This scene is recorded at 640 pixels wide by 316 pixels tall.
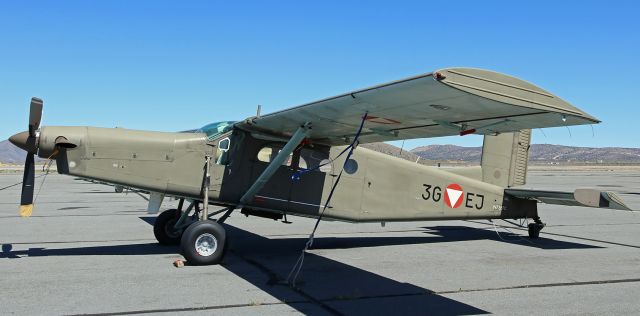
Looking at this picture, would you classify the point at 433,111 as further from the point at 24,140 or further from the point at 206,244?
the point at 24,140

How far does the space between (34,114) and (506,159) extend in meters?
9.92

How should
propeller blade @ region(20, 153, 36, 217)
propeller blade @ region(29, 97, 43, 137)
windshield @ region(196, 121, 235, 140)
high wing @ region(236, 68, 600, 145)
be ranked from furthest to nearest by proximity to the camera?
windshield @ region(196, 121, 235, 140) < propeller blade @ region(20, 153, 36, 217) < propeller blade @ region(29, 97, 43, 137) < high wing @ region(236, 68, 600, 145)

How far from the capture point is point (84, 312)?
564cm

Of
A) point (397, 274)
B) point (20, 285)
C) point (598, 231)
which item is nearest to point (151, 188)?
point (20, 285)

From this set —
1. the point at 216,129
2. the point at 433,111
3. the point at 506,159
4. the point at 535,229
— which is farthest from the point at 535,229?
the point at 216,129

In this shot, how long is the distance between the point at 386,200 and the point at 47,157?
6194mm

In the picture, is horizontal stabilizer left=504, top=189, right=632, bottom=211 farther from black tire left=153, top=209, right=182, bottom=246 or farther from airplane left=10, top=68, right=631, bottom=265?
black tire left=153, top=209, right=182, bottom=246

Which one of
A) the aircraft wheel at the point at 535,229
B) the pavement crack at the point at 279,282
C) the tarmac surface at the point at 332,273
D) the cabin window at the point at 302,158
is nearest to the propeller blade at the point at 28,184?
the tarmac surface at the point at 332,273

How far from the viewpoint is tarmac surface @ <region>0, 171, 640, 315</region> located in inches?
241

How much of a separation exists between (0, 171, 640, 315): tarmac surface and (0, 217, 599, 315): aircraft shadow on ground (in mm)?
21

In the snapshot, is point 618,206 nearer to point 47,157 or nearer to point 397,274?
point 397,274

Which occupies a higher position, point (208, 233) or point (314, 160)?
point (314, 160)

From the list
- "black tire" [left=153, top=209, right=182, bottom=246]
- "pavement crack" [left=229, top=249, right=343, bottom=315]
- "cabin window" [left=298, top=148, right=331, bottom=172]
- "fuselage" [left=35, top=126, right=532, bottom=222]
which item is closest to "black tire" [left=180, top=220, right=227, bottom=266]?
"pavement crack" [left=229, top=249, right=343, bottom=315]

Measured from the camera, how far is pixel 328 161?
10.2 m
